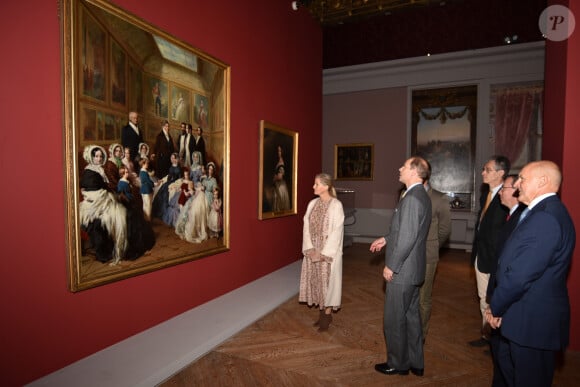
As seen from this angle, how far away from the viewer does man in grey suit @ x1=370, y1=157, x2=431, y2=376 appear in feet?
9.25

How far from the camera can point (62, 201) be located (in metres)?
2.74

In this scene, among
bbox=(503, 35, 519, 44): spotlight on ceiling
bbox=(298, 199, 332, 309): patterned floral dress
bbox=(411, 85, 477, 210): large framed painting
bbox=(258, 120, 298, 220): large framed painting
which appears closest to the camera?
bbox=(298, 199, 332, 309): patterned floral dress

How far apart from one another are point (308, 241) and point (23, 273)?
9.08 feet

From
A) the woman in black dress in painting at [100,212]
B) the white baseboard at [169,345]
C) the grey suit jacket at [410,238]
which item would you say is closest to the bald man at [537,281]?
the grey suit jacket at [410,238]

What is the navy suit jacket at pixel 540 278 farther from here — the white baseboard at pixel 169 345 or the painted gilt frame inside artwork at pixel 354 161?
the painted gilt frame inside artwork at pixel 354 161

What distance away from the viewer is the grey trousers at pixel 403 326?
294 centimetres

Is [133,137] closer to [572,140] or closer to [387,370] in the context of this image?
→ [387,370]

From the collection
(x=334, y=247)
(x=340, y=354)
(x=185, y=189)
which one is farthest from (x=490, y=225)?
(x=185, y=189)

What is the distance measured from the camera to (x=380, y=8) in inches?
320

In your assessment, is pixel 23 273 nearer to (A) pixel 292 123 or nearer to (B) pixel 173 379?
(B) pixel 173 379

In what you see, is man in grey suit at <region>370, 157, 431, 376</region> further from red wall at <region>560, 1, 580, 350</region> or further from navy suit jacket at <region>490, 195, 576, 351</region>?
red wall at <region>560, 1, 580, 350</region>

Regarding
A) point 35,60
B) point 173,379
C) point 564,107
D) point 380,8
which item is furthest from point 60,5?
point 380,8

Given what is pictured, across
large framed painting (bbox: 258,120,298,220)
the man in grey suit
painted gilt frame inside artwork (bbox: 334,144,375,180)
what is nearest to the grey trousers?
the man in grey suit

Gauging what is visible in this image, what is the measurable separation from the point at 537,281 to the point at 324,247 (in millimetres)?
2255
